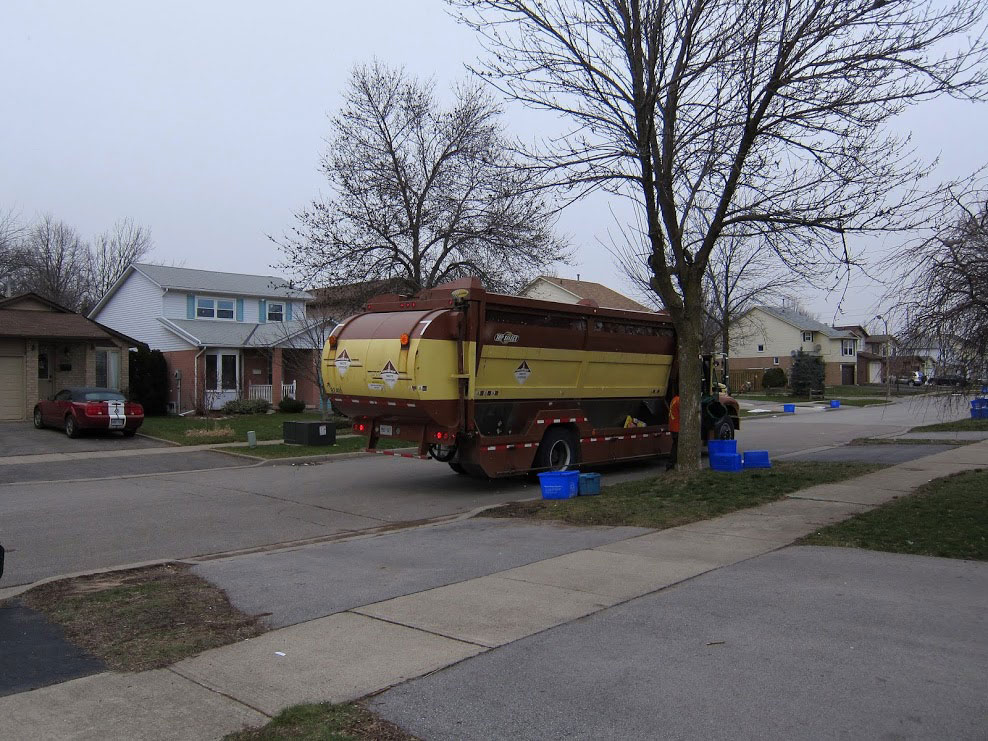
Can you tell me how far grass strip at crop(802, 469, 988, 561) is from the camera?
8.35 m

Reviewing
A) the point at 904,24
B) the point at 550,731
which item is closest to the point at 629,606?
the point at 550,731

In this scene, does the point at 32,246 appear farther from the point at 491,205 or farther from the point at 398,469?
the point at 398,469

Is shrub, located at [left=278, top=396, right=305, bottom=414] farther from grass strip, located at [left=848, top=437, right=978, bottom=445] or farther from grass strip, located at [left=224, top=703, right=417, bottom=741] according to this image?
grass strip, located at [left=224, top=703, right=417, bottom=741]

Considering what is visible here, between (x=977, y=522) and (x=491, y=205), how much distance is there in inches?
660

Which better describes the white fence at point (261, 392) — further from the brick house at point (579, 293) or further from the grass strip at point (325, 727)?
the grass strip at point (325, 727)

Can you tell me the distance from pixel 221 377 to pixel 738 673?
3059 centimetres

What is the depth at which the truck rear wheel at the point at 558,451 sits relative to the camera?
14.8 metres

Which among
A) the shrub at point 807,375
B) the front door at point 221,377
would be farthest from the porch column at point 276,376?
the shrub at point 807,375

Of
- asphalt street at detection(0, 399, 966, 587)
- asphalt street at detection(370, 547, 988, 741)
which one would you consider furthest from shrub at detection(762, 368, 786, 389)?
asphalt street at detection(370, 547, 988, 741)

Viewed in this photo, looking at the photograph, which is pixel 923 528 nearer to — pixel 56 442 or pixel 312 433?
pixel 312 433

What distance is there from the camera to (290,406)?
3278cm

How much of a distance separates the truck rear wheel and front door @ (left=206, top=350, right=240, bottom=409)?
67.1 feet

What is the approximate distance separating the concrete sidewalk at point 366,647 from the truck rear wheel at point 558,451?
544cm

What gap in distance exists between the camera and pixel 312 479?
16.1 meters
